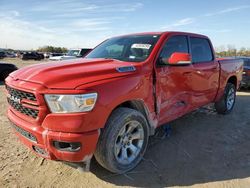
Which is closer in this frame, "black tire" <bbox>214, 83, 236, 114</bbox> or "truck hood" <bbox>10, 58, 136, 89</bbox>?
"truck hood" <bbox>10, 58, 136, 89</bbox>

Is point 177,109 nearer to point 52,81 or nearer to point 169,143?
point 169,143

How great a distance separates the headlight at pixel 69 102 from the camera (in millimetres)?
2582

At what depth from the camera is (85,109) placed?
2611 millimetres

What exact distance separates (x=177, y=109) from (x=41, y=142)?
2338mm

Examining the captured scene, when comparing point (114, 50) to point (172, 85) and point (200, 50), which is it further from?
point (200, 50)

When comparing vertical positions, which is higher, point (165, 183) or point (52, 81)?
point (52, 81)

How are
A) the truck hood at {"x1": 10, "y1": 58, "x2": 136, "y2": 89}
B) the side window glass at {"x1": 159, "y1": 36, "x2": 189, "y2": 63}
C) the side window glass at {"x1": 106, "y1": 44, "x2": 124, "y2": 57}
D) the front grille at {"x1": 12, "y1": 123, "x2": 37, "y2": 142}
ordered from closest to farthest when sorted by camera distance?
1. the truck hood at {"x1": 10, "y1": 58, "x2": 136, "y2": 89}
2. the front grille at {"x1": 12, "y1": 123, "x2": 37, "y2": 142}
3. the side window glass at {"x1": 159, "y1": 36, "x2": 189, "y2": 63}
4. the side window glass at {"x1": 106, "y1": 44, "x2": 124, "y2": 57}

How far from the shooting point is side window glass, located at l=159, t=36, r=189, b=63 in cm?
389

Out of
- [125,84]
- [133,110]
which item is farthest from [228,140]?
[125,84]

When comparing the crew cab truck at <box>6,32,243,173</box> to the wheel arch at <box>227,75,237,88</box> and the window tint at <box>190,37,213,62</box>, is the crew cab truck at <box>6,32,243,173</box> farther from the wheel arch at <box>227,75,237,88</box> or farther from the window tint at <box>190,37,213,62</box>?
the wheel arch at <box>227,75,237,88</box>

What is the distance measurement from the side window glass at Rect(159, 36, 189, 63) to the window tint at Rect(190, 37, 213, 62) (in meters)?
0.33

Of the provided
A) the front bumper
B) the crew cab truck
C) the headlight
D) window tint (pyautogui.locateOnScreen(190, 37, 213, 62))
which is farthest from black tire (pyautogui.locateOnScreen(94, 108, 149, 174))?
window tint (pyautogui.locateOnScreen(190, 37, 213, 62))

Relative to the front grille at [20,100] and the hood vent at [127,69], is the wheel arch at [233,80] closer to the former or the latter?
the hood vent at [127,69]

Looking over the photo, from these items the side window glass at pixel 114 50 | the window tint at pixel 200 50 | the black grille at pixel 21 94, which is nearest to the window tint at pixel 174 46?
the window tint at pixel 200 50
